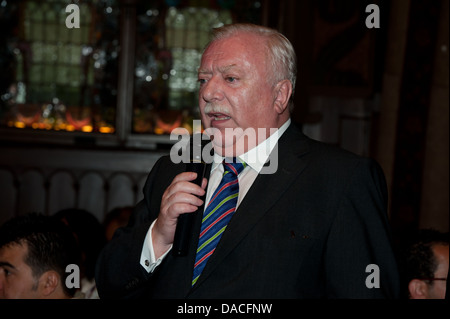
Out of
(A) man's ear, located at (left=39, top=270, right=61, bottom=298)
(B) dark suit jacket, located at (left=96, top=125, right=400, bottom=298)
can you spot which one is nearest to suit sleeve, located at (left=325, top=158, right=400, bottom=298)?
(B) dark suit jacket, located at (left=96, top=125, right=400, bottom=298)

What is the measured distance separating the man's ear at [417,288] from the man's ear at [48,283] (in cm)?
139

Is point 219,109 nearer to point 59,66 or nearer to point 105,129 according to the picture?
point 105,129

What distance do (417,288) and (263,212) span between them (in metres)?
1.22

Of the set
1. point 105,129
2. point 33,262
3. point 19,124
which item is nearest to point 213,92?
point 33,262

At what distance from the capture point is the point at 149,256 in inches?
69.2

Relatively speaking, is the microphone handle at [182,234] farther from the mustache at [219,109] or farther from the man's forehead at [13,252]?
the man's forehead at [13,252]

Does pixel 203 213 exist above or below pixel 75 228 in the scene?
above

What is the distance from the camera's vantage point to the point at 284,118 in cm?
192

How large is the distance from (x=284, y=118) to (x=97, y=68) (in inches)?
156

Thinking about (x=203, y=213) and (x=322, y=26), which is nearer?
(x=203, y=213)

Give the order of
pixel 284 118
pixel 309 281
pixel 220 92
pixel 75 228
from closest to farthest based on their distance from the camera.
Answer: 1. pixel 309 281
2. pixel 220 92
3. pixel 284 118
4. pixel 75 228

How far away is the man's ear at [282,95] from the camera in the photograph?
6.16 ft
